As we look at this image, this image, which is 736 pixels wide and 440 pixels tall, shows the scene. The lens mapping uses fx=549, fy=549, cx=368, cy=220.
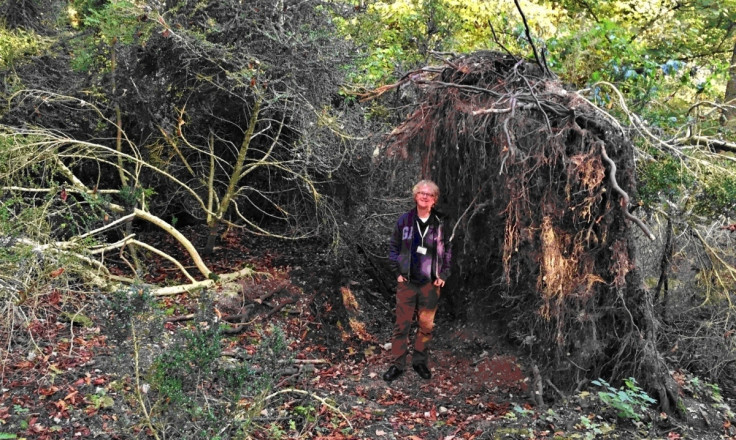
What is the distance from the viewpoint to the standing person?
498 centimetres

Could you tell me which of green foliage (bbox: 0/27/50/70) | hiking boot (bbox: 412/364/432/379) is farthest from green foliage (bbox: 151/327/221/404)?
green foliage (bbox: 0/27/50/70)

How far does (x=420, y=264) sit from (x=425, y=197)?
0.62 m

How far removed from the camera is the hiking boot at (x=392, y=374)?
17.3 ft

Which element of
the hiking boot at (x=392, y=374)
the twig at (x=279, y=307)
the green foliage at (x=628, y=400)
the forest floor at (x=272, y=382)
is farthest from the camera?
the twig at (x=279, y=307)

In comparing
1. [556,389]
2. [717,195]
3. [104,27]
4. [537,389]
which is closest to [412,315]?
[537,389]

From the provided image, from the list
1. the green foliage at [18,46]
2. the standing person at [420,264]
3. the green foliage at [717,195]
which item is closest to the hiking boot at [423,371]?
the standing person at [420,264]

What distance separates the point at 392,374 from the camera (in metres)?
5.29

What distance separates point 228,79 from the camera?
19.7 feet

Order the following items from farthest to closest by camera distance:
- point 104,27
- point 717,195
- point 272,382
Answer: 1. point 104,27
2. point 717,195
3. point 272,382

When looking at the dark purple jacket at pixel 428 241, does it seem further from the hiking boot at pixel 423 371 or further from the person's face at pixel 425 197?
the hiking boot at pixel 423 371

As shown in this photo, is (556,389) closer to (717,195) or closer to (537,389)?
(537,389)

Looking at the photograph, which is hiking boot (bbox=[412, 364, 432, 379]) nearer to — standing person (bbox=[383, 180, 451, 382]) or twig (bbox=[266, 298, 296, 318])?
standing person (bbox=[383, 180, 451, 382])

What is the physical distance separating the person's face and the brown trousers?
2.42 ft

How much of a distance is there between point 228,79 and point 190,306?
253cm
